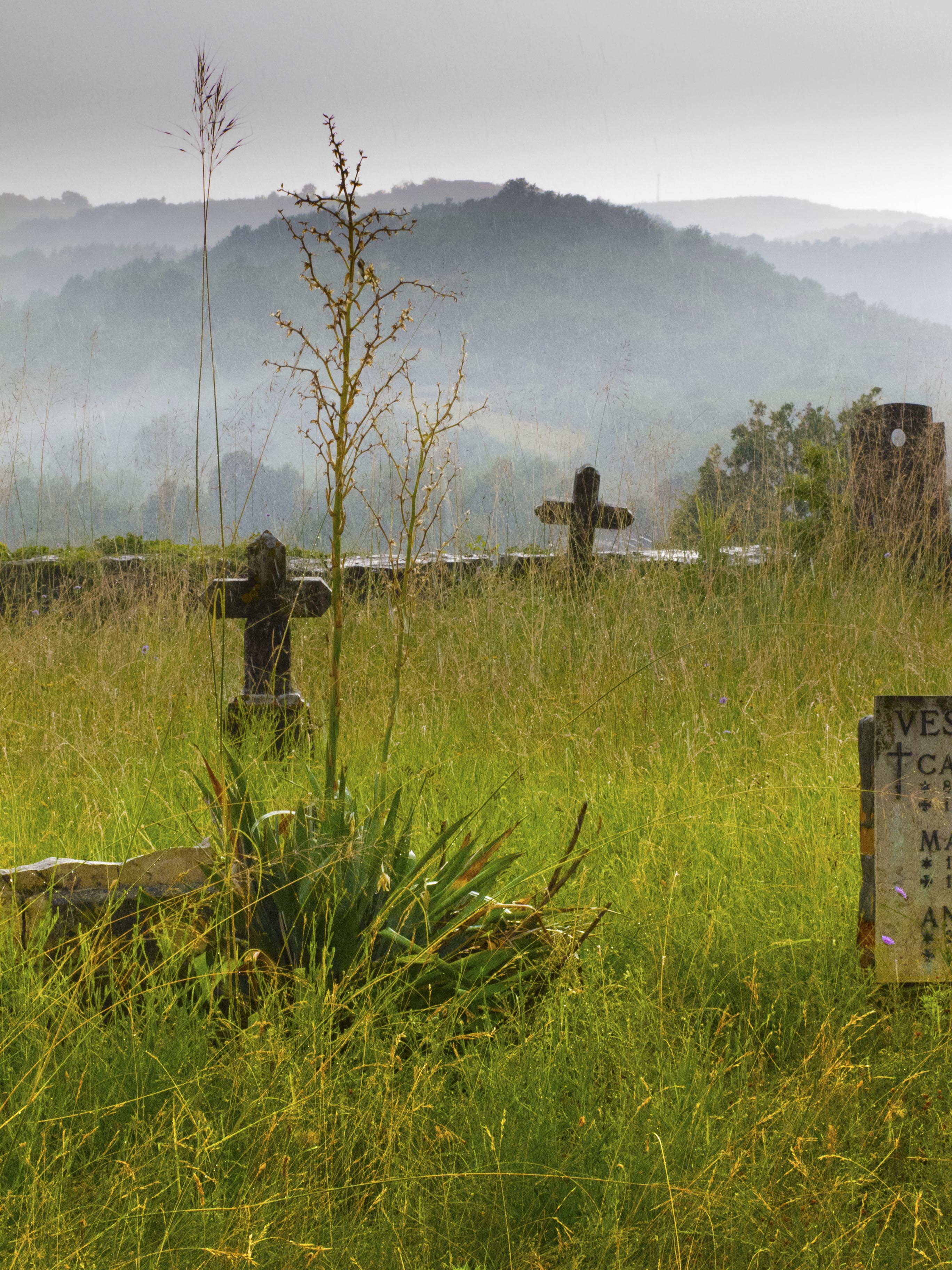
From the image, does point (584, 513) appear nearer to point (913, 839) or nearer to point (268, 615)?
point (268, 615)

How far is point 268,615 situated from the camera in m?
4.16

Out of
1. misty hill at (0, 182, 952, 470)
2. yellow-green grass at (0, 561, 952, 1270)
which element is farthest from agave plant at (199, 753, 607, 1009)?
misty hill at (0, 182, 952, 470)

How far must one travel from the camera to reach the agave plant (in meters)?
1.99

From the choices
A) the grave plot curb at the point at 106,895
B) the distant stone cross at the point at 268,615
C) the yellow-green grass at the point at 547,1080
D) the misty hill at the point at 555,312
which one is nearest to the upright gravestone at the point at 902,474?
the yellow-green grass at the point at 547,1080

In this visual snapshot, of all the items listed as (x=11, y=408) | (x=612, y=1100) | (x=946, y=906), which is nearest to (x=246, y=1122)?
(x=612, y=1100)

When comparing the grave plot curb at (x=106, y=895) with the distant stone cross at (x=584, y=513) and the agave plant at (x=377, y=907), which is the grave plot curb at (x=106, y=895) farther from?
the distant stone cross at (x=584, y=513)

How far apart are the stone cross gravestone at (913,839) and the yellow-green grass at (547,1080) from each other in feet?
0.33

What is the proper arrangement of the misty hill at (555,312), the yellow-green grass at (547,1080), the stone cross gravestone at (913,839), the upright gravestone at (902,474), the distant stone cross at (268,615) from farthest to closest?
1. the misty hill at (555,312)
2. the upright gravestone at (902,474)
3. the distant stone cross at (268,615)
4. the stone cross gravestone at (913,839)
5. the yellow-green grass at (547,1080)

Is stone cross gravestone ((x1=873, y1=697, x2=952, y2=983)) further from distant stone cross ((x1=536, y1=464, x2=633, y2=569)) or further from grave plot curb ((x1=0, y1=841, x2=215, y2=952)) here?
distant stone cross ((x1=536, y1=464, x2=633, y2=569))

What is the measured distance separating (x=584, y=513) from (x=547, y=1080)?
20.6 feet

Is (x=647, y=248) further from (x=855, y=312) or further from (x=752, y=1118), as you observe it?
(x=752, y=1118)

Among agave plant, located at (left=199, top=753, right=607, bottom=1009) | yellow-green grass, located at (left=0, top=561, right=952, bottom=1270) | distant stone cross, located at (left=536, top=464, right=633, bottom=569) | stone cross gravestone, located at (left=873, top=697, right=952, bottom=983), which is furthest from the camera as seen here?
distant stone cross, located at (left=536, top=464, right=633, bottom=569)

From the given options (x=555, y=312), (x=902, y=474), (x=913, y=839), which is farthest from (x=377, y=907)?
(x=555, y=312)

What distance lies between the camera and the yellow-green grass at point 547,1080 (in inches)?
54.1
